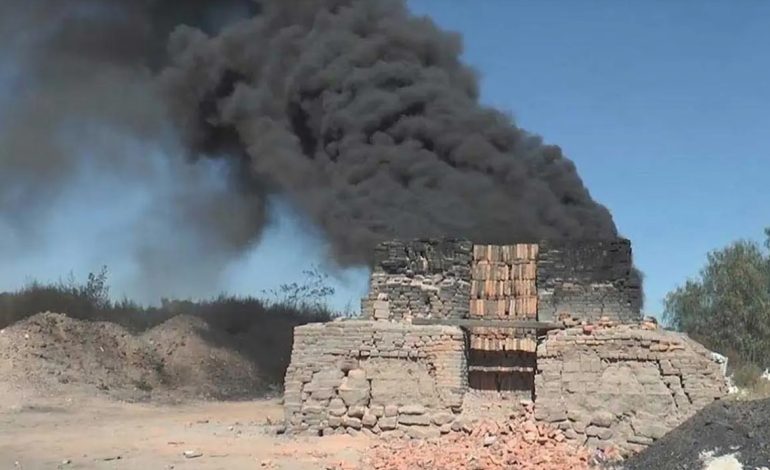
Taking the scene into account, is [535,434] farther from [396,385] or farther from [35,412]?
[35,412]

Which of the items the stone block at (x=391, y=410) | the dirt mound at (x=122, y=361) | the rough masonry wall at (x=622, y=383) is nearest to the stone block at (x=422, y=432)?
the stone block at (x=391, y=410)

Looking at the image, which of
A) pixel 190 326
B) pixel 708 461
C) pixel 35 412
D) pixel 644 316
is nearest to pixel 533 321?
pixel 644 316

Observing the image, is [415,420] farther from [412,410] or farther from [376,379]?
[376,379]

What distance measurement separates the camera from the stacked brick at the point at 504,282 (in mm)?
10508

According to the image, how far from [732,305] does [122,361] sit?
60.9 ft

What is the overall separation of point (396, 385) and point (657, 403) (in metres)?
3.07

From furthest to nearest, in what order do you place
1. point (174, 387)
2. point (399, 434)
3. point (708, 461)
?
point (174, 387)
point (399, 434)
point (708, 461)

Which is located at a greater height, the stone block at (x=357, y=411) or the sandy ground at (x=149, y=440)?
the stone block at (x=357, y=411)

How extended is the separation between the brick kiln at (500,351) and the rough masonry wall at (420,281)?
15 mm

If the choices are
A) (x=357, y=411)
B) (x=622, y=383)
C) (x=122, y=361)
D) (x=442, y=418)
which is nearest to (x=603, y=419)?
(x=622, y=383)

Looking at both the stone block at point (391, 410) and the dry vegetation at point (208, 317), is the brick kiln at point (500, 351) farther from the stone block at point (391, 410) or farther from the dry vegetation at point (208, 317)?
the dry vegetation at point (208, 317)

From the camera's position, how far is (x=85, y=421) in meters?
14.5

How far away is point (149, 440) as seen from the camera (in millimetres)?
11172

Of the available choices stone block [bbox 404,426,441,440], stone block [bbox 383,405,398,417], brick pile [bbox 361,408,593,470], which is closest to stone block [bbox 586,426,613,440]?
brick pile [bbox 361,408,593,470]
